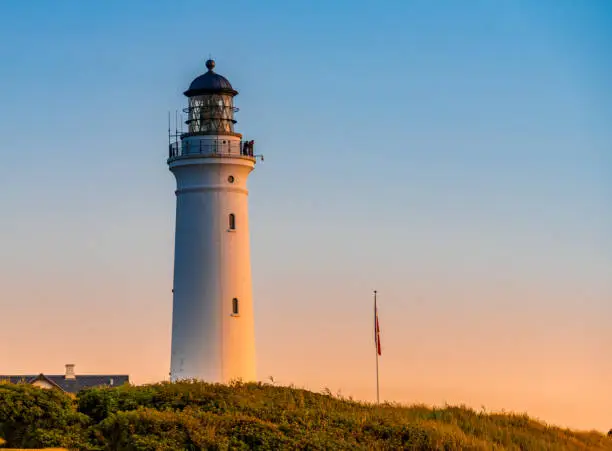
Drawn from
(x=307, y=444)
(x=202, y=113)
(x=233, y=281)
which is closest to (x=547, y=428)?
(x=307, y=444)

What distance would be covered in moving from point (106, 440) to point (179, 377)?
18069 millimetres

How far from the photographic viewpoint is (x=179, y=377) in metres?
52.0

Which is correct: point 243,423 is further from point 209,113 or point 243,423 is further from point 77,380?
point 77,380

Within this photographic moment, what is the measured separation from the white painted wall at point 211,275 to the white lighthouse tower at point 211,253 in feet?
0.13

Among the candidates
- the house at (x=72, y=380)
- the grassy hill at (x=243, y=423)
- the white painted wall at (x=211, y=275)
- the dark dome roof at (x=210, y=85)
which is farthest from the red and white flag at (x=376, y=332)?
the house at (x=72, y=380)

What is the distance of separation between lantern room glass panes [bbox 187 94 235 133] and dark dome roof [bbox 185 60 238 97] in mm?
293

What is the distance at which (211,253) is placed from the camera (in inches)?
2082

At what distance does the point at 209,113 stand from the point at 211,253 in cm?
596

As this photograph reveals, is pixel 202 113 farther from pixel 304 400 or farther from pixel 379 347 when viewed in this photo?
pixel 304 400

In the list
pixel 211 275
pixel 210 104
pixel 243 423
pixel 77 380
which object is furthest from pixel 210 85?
pixel 77 380

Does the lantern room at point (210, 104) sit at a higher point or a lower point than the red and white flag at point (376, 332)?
higher

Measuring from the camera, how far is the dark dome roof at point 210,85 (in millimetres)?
54375

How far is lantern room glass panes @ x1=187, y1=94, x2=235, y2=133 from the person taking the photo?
179 ft

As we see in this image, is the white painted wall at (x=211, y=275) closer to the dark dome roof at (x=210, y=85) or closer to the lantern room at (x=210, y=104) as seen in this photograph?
the lantern room at (x=210, y=104)
